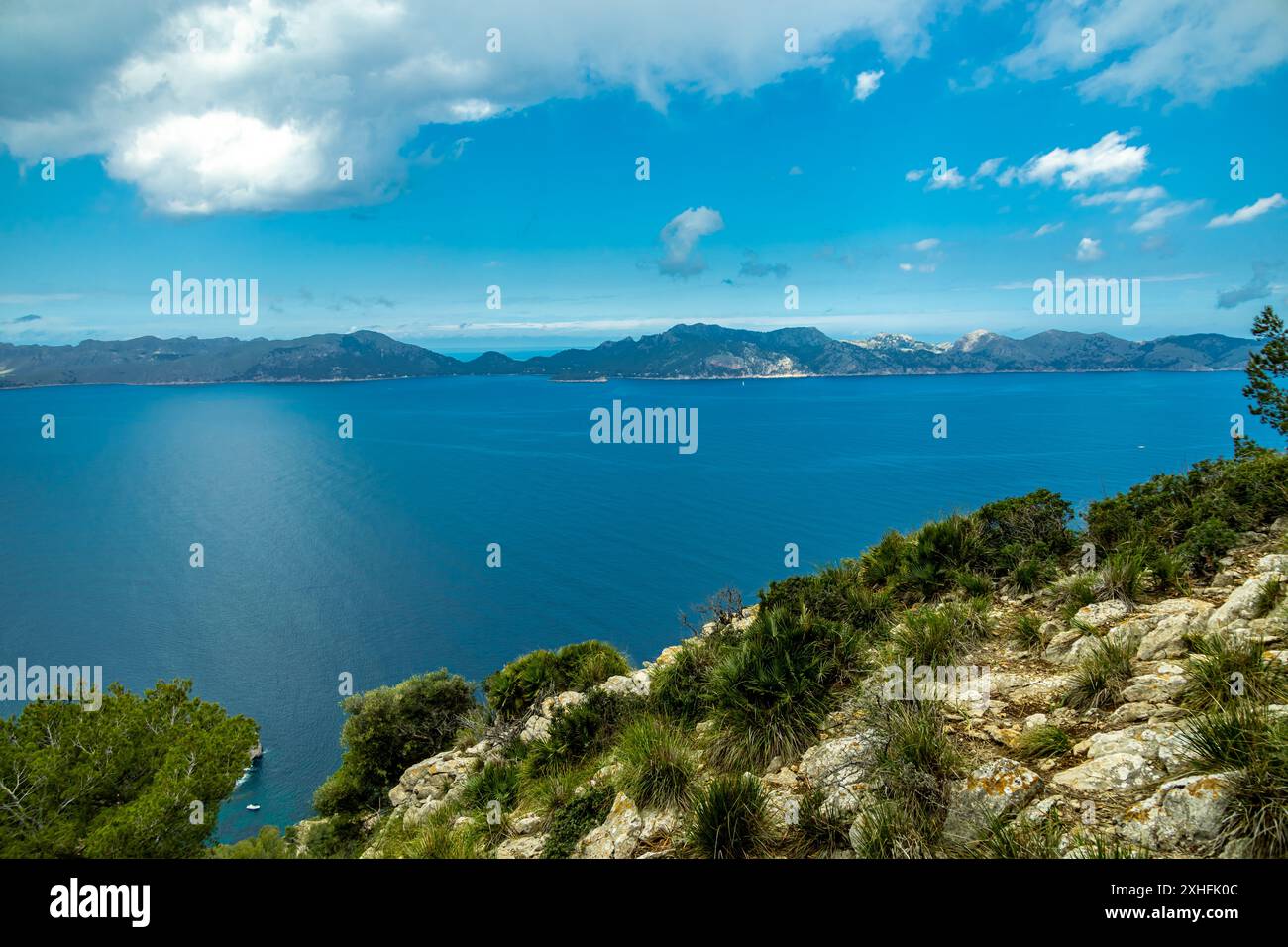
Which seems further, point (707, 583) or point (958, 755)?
point (707, 583)

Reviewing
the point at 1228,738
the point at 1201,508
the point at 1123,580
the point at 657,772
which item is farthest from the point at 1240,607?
the point at 657,772

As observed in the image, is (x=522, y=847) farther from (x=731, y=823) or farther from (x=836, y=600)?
(x=836, y=600)

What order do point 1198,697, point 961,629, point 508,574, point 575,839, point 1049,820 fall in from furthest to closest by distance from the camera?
point 508,574, point 961,629, point 575,839, point 1198,697, point 1049,820
